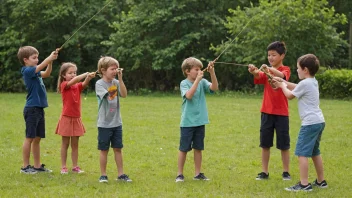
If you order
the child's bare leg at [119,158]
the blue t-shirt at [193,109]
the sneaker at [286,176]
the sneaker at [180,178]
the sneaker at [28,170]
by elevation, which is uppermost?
the blue t-shirt at [193,109]

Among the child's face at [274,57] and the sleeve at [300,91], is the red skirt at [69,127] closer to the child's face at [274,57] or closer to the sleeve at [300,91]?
the child's face at [274,57]

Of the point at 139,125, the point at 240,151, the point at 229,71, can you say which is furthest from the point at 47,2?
the point at 240,151

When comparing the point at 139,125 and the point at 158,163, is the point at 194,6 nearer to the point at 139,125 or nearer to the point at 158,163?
the point at 139,125

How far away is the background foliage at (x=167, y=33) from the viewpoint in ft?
65.8

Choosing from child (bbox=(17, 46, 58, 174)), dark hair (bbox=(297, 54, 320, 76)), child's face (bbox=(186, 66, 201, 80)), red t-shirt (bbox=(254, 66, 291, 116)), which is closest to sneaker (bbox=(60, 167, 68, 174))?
child (bbox=(17, 46, 58, 174))

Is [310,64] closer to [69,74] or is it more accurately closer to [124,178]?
[124,178]

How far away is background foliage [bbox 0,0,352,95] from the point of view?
65.8 feet

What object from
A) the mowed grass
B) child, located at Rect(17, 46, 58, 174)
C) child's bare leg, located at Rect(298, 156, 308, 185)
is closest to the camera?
child's bare leg, located at Rect(298, 156, 308, 185)

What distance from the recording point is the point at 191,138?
6.65m

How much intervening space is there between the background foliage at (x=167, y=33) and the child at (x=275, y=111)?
13.3m

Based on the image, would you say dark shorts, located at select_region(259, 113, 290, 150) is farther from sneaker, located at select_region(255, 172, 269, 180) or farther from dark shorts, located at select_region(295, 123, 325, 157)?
dark shorts, located at select_region(295, 123, 325, 157)

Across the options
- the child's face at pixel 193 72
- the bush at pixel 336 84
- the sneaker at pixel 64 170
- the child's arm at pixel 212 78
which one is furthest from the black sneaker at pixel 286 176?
the bush at pixel 336 84

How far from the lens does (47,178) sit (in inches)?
265

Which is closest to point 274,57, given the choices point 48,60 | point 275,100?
point 275,100
